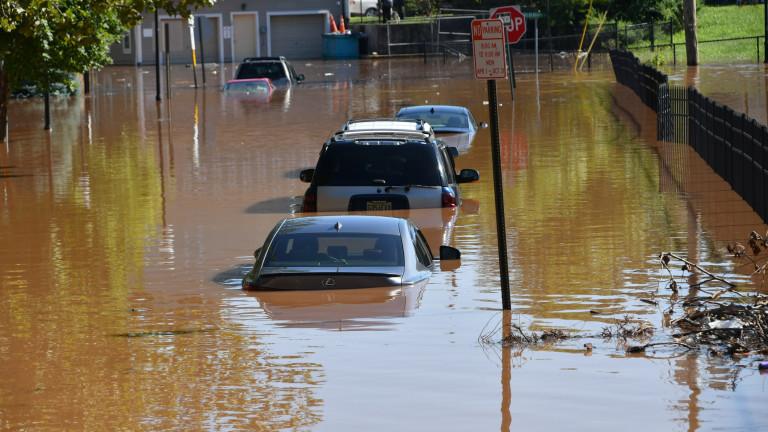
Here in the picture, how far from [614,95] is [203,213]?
25.3 metres

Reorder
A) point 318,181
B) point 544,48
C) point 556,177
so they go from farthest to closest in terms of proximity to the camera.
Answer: point 544,48 < point 556,177 < point 318,181

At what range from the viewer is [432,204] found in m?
19.1

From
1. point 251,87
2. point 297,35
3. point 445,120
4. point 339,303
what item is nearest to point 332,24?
point 297,35

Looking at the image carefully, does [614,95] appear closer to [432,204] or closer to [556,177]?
[556,177]

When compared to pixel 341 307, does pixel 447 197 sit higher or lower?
higher

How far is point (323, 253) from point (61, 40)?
1065 centimetres

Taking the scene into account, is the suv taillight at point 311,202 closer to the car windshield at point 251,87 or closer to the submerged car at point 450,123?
the submerged car at point 450,123

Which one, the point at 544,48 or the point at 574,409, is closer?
the point at 574,409

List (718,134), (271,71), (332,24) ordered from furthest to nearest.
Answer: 1. (332,24)
2. (271,71)
3. (718,134)

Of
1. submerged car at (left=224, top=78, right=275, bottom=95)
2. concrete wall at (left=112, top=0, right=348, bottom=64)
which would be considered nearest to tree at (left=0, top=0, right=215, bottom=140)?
submerged car at (left=224, top=78, right=275, bottom=95)

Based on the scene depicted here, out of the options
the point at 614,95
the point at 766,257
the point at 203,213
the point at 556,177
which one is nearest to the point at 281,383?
the point at 766,257

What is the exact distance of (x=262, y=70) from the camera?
5381cm

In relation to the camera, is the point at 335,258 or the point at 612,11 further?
the point at 612,11

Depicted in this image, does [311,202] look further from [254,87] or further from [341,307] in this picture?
[254,87]
